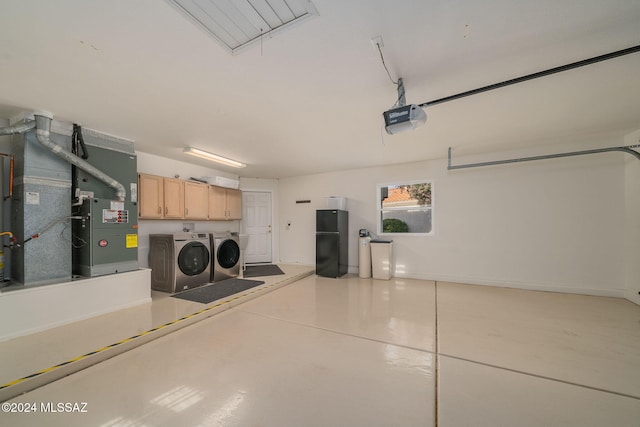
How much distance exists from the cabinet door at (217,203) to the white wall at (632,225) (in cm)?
736

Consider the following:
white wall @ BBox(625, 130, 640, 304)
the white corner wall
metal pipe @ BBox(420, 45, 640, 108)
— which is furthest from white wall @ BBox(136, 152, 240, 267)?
white wall @ BBox(625, 130, 640, 304)

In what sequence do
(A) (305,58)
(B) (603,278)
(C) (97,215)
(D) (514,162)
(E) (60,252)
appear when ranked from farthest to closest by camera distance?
1. (D) (514,162)
2. (B) (603,278)
3. (C) (97,215)
4. (E) (60,252)
5. (A) (305,58)

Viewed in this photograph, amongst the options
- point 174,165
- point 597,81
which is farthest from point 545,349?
point 174,165

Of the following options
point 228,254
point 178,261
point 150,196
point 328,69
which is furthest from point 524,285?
point 150,196

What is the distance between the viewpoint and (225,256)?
4.75 metres

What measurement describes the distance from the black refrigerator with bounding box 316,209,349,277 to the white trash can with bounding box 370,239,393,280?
75 centimetres

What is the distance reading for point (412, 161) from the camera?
16.4ft

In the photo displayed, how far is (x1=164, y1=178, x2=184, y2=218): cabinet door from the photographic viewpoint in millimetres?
4258

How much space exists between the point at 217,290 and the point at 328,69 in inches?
148

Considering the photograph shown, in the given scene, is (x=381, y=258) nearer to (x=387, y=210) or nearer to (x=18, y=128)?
(x=387, y=210)

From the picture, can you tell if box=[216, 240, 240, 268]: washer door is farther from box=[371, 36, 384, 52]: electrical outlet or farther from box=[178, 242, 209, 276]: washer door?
box=[371, 36, 384, 52]: electrical outlet

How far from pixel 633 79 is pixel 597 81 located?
31 cm

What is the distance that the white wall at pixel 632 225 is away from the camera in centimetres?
326

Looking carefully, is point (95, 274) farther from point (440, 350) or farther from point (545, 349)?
point (545, 349)
